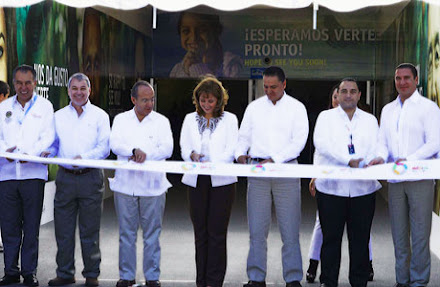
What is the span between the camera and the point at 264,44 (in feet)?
44.8

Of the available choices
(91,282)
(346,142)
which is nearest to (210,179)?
(346,142)

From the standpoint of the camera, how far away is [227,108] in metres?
15.9

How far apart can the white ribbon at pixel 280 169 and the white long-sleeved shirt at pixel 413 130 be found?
124mm

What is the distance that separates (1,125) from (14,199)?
0.62 metres

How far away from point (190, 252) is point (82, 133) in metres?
2.08

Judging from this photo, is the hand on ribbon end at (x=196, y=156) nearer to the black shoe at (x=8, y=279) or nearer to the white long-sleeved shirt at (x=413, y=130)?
the white long-sleeved shirt at (x=413, y=130)

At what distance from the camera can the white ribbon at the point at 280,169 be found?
499 cm

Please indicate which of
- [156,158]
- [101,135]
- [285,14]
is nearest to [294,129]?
[156,158]

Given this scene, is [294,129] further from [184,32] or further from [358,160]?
[184,32]

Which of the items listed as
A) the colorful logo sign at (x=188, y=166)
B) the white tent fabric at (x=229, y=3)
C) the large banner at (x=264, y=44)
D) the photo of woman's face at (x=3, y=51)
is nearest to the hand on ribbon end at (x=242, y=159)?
the colorful logo sign at (x=188, y=166)

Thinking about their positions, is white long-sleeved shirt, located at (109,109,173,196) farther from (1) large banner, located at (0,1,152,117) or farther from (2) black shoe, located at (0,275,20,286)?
(1) large banner, located at (0,1,152,117)

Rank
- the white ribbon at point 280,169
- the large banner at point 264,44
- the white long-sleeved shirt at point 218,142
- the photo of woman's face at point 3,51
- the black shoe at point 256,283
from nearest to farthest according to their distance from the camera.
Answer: the white ribbon at point 280,169 < the white long-sleeved shirt at point 218,142 < the black shoe at point 256,283 < the photo of woman's face at point 3,51 < the large banner at point 264,44

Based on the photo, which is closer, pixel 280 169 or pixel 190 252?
pixel 280 169

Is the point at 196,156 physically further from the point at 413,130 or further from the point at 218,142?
the point at 413,130
